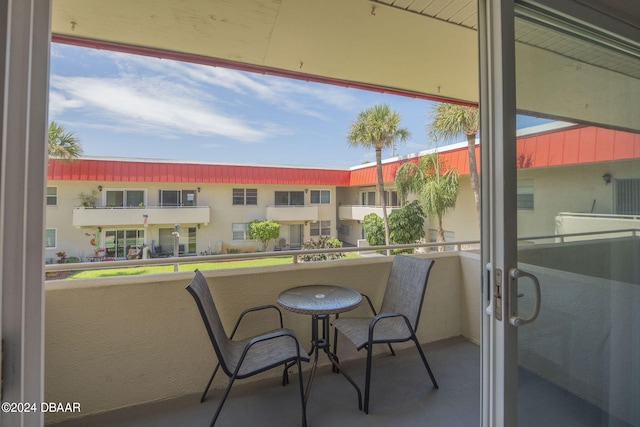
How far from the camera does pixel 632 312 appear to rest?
43.9 inches

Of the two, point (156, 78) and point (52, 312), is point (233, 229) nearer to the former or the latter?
point (156, 78)

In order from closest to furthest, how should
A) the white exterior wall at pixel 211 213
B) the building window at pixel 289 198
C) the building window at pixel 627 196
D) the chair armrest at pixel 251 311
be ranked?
the building window at pixel 627 196 < the chair armrest at pixel 251 311 < the white exterior wall at pixel 211 213 < the building window at pixel 289 198

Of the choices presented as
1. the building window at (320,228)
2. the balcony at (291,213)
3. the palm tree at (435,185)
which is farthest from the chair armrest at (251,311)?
the building window at (320,228)

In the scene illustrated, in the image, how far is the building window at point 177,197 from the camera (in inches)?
410

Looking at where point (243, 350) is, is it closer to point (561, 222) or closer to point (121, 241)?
point (561, 222)

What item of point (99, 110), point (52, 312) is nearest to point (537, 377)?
point (52, 312)

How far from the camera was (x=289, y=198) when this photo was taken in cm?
1245

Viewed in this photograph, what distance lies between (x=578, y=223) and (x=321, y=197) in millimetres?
12378

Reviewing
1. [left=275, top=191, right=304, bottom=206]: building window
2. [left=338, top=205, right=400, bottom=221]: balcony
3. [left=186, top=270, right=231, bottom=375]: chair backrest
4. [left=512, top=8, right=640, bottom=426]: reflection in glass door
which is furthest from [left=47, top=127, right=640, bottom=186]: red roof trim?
[left=186, top=270, right=231, bottom=375]: chair backrest

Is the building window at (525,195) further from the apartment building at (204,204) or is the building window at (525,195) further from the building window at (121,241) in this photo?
the building window at (121,241)

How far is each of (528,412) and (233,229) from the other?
458 inches

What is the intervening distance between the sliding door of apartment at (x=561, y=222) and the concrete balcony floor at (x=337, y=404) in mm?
869

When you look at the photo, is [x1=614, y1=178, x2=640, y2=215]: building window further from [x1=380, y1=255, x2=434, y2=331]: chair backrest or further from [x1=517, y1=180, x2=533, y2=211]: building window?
[x1=380, y1=255, x2=434, y2=331]: chair backrest

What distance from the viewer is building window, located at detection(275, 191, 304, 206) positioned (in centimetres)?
1226
